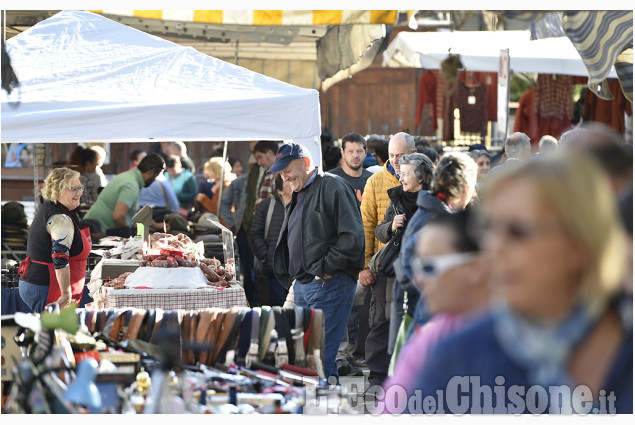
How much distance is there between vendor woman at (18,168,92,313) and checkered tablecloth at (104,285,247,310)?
1.29 ft

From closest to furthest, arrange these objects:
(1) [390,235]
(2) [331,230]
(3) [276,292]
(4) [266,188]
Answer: (1) [390,235], (2) [331,230], (4) [266,188], (3) [276,292]

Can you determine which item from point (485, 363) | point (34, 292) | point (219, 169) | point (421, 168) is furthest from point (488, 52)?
point (485, 363)

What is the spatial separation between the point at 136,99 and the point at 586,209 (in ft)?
15.9

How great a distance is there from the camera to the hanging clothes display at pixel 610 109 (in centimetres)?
1025

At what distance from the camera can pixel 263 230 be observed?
798 centimetres

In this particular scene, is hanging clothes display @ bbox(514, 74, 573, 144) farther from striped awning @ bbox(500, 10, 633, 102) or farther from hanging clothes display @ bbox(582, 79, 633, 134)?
striped awning @ bbox(500, 10, 633, 102)

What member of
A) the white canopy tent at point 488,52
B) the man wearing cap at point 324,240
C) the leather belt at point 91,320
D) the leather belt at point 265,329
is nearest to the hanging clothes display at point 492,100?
the white canopy tent at point 488,52

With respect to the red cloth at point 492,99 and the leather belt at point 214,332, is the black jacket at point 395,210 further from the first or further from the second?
the red cloth at point 492,99

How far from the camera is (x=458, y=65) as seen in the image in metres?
11.0

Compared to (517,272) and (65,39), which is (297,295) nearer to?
(65,39)

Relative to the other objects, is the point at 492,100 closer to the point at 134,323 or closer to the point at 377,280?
the point at 377,280

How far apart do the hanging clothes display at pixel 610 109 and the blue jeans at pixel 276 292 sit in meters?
4.51

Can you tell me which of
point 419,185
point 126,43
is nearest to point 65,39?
point 126,43

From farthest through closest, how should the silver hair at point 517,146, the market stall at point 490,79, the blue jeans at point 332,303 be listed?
1. the market stall at point 490,79
2. the silver hair at point 517,146
3. the blue jeans at point 332,303
